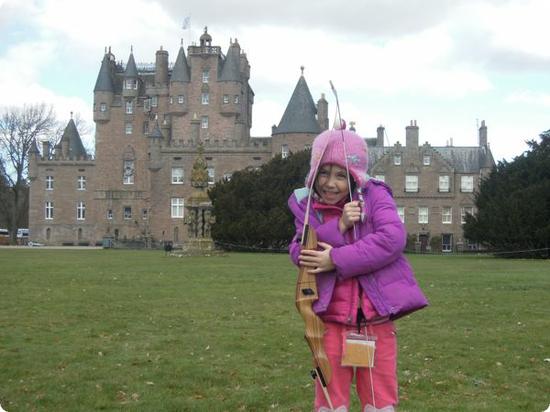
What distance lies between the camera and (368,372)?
13.4 feet

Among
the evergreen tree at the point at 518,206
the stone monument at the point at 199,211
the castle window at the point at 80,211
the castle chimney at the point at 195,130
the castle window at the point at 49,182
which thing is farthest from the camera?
the castle window at the point at 49,182

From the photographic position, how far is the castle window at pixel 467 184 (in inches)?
2463

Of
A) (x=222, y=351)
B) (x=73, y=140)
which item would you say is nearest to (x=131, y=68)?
(x=73, y=140)

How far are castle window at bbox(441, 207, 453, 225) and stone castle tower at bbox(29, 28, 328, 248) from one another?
14967 millimetres

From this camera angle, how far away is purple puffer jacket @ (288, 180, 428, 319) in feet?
13.2

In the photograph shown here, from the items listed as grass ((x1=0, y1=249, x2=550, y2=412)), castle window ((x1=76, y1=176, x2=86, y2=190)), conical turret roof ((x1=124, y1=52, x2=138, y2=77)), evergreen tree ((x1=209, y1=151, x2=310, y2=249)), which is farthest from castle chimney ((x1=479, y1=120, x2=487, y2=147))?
grass ((x1=0, y1=249, x2=550, y2=412))

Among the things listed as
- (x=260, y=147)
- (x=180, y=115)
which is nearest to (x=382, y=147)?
(x=260, y=147)

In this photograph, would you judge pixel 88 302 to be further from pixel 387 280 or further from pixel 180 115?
pixel 180 115

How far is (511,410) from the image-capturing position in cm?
599

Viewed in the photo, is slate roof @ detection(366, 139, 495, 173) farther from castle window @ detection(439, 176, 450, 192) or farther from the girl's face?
the girl's face

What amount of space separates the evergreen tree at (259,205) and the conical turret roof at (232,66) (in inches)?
900

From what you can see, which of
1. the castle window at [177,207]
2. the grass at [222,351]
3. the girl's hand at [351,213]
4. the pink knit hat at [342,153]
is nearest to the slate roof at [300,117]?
the castle window at [177,207]

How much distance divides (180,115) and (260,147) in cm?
1043

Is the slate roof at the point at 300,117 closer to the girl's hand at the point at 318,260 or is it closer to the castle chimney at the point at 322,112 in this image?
the castle chimney at the point at 322,112
